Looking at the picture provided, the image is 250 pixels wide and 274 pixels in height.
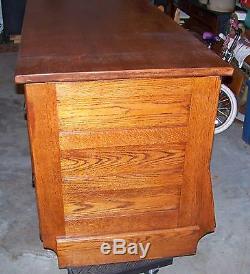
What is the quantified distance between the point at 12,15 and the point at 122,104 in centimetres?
348

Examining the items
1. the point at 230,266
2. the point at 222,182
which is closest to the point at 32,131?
the point at 230,266

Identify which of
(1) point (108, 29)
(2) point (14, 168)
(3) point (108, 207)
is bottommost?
(2) point (14, 168)

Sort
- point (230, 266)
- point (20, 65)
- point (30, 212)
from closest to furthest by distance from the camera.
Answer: point (20, 65)
point (230, 266)
point (30, 212)

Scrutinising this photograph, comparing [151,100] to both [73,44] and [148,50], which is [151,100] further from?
[73,44]

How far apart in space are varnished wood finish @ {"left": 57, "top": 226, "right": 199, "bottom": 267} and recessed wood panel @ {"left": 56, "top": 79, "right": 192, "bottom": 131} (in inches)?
17.9

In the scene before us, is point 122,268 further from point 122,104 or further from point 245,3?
point 245,3

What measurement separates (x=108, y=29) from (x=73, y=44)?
286 mm

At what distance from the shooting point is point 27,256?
1.82 meters

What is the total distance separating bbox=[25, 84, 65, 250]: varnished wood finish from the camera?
1340 mm

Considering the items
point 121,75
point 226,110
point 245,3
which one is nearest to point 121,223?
point 121,75

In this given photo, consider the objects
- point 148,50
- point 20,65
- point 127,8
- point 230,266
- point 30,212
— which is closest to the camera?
point 20,65

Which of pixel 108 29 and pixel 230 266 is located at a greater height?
pixel 108 29

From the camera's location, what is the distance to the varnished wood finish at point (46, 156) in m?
1.34

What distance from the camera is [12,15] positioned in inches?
176
